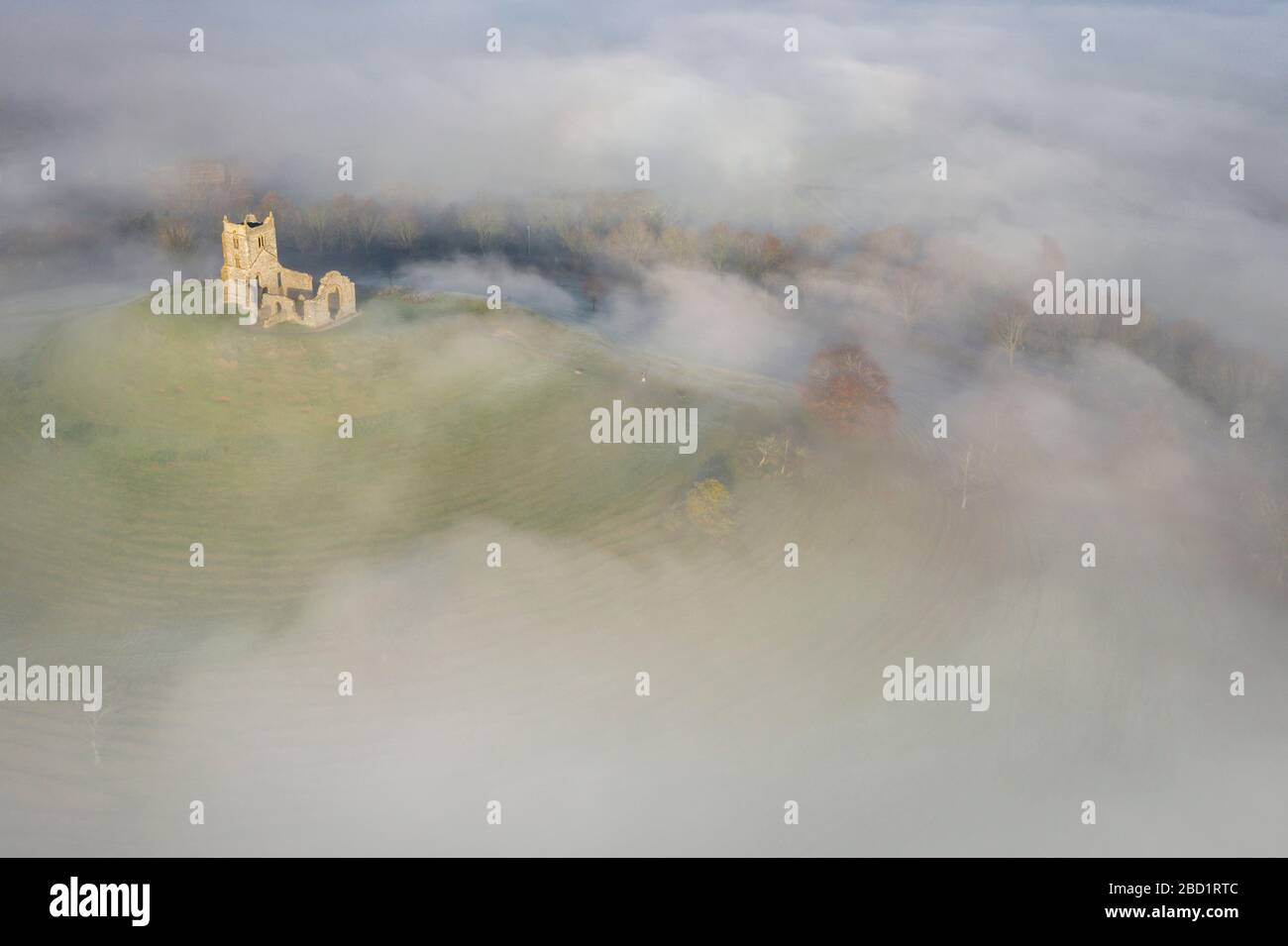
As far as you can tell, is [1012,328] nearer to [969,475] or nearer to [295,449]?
[969,475]

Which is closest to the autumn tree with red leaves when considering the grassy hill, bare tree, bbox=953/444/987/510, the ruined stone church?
the grassy hill

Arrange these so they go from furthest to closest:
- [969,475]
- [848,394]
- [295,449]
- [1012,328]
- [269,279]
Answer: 1. [1012,328]
2. [269,279]
3. [848,394]
4. [969,475]
5. [295,449]

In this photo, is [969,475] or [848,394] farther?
[848,394]

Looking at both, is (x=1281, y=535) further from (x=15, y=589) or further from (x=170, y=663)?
(x=15, y=589)

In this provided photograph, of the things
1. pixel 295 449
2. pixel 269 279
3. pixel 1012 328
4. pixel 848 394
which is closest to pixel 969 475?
pixel 848 394

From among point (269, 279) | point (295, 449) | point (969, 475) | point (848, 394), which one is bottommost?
point (969, 475)

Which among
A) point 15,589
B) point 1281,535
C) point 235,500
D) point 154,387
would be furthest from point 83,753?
point 1281,535
